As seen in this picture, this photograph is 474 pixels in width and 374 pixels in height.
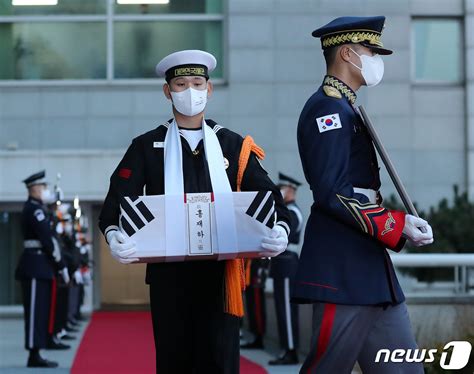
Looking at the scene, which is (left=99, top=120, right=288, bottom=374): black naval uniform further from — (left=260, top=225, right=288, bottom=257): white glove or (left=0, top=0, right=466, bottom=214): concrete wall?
(left=0, top=0, right=466, bottom=214): concrete wall

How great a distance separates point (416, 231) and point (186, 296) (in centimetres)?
116

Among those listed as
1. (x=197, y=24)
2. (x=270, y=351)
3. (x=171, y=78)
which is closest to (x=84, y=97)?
(x=197, y=24)

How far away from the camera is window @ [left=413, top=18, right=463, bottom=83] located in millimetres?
23000

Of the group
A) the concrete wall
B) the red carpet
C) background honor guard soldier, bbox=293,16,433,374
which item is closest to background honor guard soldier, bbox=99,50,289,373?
background honor guard soldier, bbox=293,16,433,374

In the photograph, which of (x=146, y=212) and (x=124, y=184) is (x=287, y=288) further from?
(x=146, y=212)

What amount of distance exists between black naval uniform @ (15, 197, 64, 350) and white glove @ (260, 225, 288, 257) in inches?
290

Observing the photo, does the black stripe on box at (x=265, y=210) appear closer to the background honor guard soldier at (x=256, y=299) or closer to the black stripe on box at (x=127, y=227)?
the black stripe on box at (x=127, y=227)

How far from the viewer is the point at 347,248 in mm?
4805

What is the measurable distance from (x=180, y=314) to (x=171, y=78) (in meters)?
1.05

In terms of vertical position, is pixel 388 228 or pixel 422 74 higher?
pixel 422 74

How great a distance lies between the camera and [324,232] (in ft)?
15.9

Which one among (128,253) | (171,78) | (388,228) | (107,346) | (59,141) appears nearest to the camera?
(388,228)

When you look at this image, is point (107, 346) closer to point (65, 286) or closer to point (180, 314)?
point (65, 286)

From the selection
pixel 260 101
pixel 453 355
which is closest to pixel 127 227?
pixel 453 355
